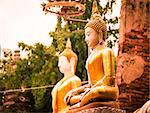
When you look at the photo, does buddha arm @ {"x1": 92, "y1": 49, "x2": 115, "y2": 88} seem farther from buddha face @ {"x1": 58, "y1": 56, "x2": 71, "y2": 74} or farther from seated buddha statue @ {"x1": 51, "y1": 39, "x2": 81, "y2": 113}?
buddha face @ {"x1": 58, "y1": 56, "x2": 71, "y2": 74}

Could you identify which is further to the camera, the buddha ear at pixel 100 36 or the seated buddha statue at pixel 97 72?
the buddha ear at pixel 100 36

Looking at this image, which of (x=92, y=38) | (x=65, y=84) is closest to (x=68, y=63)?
(x=65, y=84)

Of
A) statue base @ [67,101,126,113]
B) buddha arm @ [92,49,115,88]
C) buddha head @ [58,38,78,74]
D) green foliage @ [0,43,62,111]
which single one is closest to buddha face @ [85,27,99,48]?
buddha arm @ [92,49,115,88]

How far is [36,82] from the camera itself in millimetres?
7449

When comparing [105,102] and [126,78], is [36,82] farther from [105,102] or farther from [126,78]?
[105,102]

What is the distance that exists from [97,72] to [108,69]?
0.11m

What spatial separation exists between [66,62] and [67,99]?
73cm

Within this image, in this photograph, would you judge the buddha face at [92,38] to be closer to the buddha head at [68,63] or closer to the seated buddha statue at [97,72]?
the seated buddha statue at [97,72]

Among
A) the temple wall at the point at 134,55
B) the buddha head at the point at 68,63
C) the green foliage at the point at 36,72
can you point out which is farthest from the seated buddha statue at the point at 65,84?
the green foliage at the point at 36,72

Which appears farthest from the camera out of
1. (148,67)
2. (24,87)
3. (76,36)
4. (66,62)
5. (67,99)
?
(24,87)

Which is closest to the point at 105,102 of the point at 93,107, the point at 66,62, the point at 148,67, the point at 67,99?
the point at 93,107

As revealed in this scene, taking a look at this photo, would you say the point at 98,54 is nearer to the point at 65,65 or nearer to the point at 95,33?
the point at 95,33

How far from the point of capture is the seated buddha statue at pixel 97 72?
11.2 ft

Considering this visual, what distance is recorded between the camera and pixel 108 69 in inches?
139
